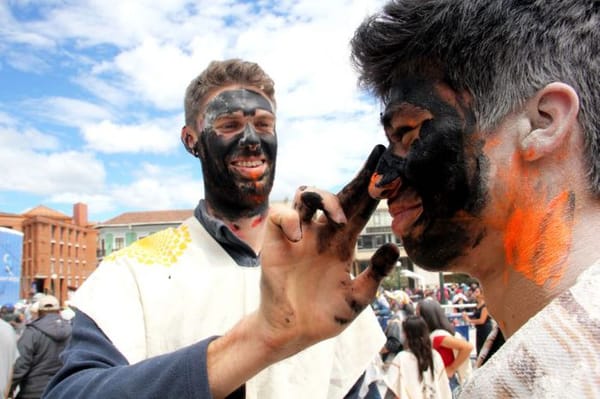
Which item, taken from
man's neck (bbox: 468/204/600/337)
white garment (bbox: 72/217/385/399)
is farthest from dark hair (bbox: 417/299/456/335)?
man's neck (bbox: 468/204/600/337)

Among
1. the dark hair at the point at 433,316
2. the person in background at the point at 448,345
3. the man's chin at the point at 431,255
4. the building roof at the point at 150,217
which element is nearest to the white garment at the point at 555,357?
the man's chin at the point at 431,255

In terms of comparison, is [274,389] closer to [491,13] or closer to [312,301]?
[312,301]

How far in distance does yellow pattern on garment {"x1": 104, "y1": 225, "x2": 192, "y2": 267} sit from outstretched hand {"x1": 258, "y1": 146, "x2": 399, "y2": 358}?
34.2 inches

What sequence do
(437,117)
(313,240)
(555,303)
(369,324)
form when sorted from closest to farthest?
(555,303)
(437,117)
(313,240)
(369,324)

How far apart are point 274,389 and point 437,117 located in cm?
122

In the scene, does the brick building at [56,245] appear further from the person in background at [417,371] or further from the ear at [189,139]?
the ear at [189,139]

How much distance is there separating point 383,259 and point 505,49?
0.64 m

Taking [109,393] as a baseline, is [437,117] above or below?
above

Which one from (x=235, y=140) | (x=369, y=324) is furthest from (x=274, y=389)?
(x=235, y=140)

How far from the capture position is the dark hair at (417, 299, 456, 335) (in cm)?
577

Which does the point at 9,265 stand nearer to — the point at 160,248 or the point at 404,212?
the point at 160,248

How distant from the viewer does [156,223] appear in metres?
69.3

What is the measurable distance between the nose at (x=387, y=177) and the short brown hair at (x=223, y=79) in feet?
3.77

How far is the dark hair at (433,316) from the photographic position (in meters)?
5.77
